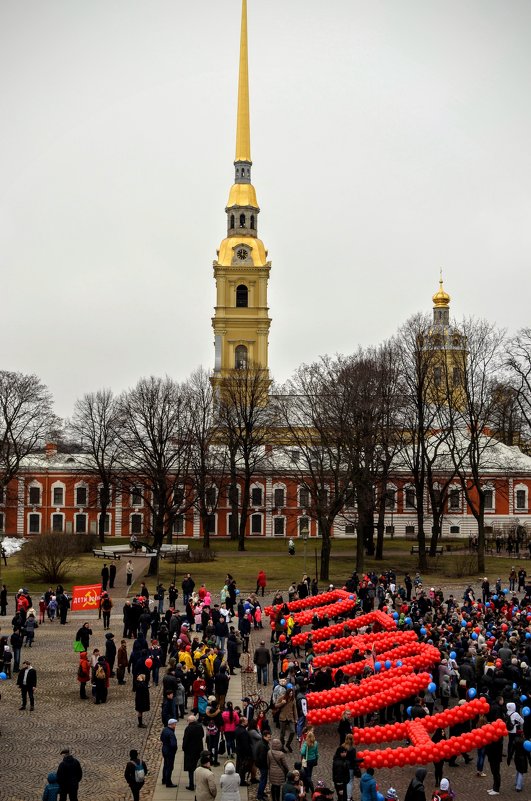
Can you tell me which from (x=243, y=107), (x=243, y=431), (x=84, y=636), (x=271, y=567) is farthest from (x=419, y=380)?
(x=243, y=107)

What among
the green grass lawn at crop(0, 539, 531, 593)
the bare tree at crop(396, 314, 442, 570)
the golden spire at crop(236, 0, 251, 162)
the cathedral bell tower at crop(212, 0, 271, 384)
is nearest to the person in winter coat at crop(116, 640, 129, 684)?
the green grass lawn at crop(0, 539, 531, 593)

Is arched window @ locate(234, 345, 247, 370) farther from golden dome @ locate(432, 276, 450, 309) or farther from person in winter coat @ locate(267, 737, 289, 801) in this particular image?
person in winter coat @ locate(267, 737, 289, 801)

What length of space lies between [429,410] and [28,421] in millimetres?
26384

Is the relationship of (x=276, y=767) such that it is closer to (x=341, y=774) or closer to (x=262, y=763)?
(x=262, y=763)

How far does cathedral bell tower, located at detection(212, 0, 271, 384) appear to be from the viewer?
86875mm

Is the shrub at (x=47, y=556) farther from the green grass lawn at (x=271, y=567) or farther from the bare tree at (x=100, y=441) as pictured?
the bare tree at (x=100, y=441)

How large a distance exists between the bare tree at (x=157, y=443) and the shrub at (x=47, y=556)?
6.64 meters

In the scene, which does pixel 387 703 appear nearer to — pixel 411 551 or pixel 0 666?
pixel 0 666

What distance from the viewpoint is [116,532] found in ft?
231

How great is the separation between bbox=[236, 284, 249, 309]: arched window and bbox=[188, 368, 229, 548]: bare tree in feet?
68.2

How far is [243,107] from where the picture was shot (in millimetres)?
93625

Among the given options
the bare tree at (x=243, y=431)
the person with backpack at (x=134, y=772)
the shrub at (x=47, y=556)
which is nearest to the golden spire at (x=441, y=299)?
the bare tree at (x=243, y=431)

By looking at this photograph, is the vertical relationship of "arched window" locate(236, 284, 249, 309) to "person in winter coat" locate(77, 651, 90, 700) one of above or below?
above

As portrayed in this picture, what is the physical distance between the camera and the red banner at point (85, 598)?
33.9 m
